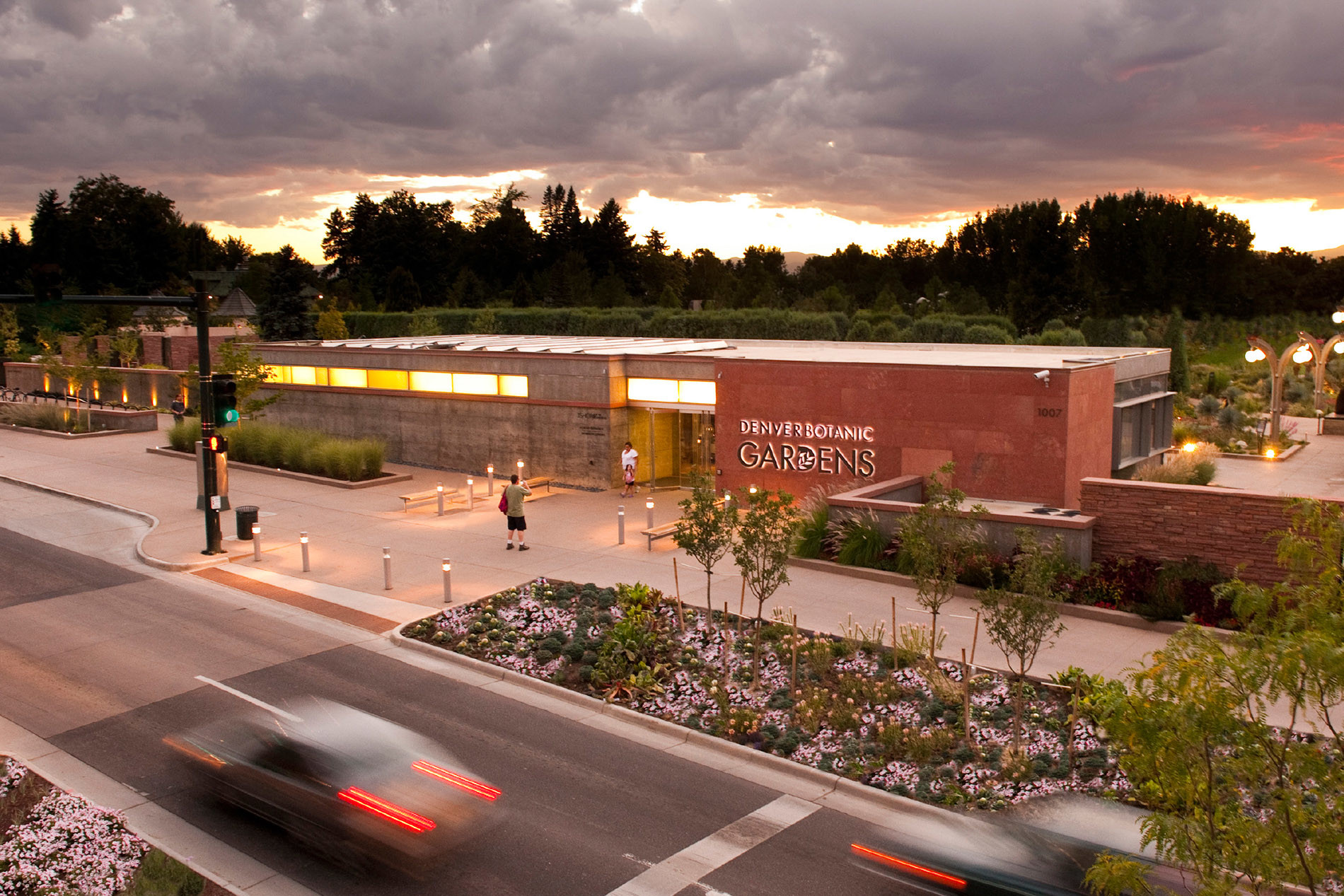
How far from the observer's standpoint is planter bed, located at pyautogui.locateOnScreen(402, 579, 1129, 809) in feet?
36.2

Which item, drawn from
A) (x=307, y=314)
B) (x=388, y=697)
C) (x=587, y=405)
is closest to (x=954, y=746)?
(x=388, y=697)

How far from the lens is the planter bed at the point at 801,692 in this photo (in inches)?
435

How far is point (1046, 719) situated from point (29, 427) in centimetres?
4087

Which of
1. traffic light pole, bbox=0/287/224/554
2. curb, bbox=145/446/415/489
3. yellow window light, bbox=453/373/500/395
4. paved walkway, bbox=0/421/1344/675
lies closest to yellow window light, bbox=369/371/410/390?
yellow window light, bbox=453/373/500/395

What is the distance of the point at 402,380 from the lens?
31844 millimetres

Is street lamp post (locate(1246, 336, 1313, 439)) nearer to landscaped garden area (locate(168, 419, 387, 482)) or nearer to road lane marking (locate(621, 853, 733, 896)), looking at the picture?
landscaped garden area (locate(168, 419, 387, 482))

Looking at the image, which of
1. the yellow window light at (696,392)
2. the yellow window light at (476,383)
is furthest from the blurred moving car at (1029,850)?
the yellow window light at (476,383)

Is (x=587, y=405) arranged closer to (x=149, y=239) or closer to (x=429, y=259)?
(x=429, y=259)

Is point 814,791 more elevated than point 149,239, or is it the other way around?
point 149,239

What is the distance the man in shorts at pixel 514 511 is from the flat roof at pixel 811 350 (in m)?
7.07

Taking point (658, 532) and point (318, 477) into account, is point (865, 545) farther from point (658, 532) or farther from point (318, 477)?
point (318, 477)

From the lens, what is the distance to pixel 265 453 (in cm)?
3098

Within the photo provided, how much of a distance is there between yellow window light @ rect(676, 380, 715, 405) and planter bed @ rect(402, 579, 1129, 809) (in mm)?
9800

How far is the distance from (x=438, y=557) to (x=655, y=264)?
91028 mm
